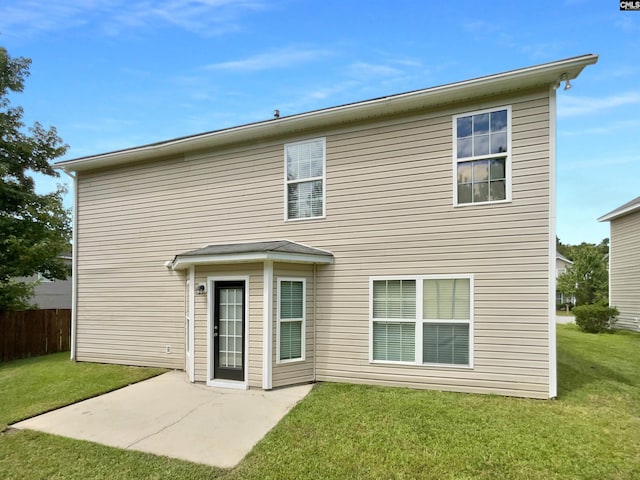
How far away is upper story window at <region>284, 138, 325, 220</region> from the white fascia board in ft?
3.34

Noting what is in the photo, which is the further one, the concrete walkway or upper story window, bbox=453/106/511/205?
upper story window, bbox=453/106/511/205

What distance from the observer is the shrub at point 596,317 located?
14852 mm

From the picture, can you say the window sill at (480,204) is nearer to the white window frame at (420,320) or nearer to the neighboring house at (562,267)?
the white window frame at (420,320)

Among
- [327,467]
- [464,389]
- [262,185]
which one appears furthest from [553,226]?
[262,185]

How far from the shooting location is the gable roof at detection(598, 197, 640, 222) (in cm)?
1445

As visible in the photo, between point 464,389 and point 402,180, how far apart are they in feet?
12.9

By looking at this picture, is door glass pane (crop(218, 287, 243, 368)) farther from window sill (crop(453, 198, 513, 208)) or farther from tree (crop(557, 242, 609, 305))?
tree (crop(557, 242, 609, 305))

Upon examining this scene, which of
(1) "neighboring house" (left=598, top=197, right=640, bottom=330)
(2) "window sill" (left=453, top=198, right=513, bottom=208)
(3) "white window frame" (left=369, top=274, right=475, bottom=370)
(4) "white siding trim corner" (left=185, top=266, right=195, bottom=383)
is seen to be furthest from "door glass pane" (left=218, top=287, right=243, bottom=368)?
(1) "neighboring house" (left=598, top=197, right=640, bottom=330)

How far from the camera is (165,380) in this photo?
25.2 ft

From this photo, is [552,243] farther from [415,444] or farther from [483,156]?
[415,444]

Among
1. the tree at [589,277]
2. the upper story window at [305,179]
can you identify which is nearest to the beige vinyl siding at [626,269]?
the tree at [589,277]

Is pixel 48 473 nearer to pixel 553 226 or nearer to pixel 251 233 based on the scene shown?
pixel 251 233

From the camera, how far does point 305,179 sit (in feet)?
25.4

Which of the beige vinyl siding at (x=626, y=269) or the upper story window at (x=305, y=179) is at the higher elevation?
the upper story window at (x=305, y=179)
